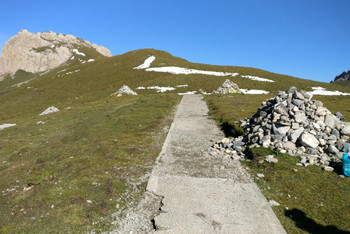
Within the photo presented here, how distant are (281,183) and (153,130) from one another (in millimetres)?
14861

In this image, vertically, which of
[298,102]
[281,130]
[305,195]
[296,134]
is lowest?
[305,195]

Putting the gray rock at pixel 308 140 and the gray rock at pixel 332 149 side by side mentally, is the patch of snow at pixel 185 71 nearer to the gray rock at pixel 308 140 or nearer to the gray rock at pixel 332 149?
the gray rock at pixel 308 140

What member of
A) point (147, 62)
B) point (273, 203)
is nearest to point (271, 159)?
point (273, 203)

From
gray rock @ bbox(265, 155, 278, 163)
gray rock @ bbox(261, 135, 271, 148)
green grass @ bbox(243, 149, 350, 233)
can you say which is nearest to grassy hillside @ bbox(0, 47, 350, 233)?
green grass @ bbox(243, 149, 350, 233)

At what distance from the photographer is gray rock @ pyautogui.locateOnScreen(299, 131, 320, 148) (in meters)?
16.2

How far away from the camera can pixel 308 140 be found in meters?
16.3

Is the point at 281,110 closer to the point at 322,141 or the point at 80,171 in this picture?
the point at 322,141

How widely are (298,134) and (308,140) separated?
3.04 feet

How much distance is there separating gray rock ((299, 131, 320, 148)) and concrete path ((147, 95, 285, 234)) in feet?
16.0

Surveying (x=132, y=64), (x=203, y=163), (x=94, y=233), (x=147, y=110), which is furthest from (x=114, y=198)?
(x=132, y=64)

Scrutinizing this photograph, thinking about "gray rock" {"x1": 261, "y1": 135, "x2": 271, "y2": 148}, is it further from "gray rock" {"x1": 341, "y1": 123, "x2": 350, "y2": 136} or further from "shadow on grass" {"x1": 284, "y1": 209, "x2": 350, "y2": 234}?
"shadow on grass" {"x1": 284, "y1": 209, "x2": 350, "y2": 234}

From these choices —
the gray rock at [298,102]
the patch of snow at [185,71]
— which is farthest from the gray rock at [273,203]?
the patch of snow at [185,71]

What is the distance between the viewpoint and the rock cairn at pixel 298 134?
16.0 m

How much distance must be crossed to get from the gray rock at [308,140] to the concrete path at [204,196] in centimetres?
489
